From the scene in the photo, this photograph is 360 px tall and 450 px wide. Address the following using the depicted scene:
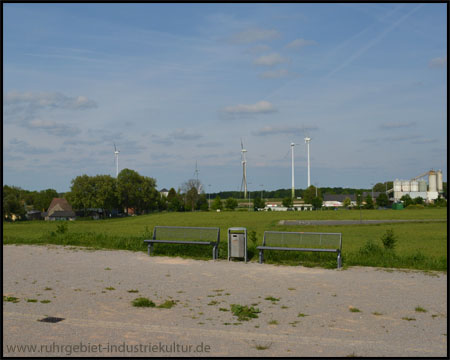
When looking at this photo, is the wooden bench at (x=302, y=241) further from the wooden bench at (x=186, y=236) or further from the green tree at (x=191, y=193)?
the green tree at (x=191, y=193)

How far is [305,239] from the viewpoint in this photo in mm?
13047

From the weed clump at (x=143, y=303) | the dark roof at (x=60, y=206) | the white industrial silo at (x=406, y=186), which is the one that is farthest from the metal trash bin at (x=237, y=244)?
the white industrial silo at (x=406, y=186)

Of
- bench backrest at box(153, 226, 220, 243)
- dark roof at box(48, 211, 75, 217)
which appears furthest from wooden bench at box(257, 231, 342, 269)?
dark roof at box(48, 211, 75, 217)

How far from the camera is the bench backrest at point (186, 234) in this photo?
46.8 ft

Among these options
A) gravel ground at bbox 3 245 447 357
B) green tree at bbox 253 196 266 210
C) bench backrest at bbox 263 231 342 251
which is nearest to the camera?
gravel ground at bbox 3 245 447 357

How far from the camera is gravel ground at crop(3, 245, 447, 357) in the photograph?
5648mm

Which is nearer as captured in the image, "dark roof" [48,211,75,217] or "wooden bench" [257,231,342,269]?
"wooden bench" [257,231,342,269]

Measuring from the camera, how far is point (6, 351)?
214 inches

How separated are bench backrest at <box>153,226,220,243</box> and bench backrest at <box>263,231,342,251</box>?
165 cm

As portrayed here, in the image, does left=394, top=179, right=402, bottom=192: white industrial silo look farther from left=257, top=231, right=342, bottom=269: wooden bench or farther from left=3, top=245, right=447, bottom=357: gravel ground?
left=3, top=245, right=447, bottom=357: gravel ground

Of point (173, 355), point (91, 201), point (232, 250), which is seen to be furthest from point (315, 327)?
point (91, 201)

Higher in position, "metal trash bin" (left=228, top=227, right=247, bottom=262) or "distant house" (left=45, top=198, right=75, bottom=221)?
"metal trash bin" (left=228, top=227, right=247, bottom=262)

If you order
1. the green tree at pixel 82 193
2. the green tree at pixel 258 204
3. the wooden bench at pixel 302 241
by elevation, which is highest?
the green tree at pixel 82 193

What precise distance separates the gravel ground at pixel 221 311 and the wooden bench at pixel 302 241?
768mm
